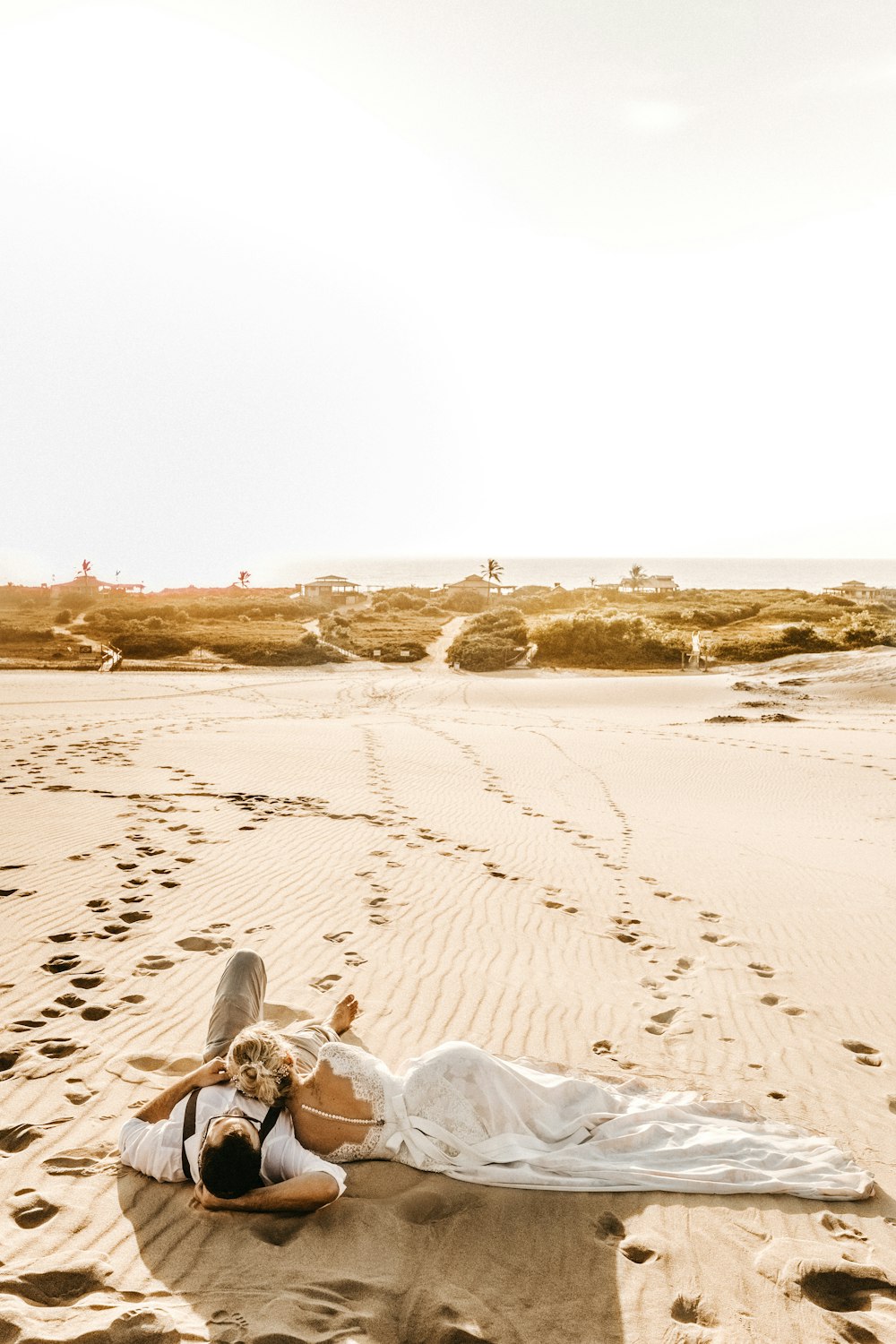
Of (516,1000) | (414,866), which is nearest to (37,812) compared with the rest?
(414,866)

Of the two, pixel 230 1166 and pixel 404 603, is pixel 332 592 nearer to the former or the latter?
pixel 404 603

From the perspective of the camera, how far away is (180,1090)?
3.40 m

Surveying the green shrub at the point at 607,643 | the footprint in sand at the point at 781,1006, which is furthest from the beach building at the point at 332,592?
the footprint in sand at the point at 781,1006

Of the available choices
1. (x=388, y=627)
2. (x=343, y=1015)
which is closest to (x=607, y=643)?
(x=388, y=627)

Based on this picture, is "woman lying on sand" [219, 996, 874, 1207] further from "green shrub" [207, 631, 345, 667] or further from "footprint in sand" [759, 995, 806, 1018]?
"green shrub" [207, 631, 345, 667]

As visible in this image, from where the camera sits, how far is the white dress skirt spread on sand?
343 cm

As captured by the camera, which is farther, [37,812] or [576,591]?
[576,591]

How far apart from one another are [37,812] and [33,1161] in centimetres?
651

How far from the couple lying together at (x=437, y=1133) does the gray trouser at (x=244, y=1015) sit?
0.05 metres

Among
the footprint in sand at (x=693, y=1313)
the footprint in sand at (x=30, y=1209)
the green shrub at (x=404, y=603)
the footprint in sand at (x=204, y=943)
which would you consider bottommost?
the footprint in sand at (x=693, y=1313)

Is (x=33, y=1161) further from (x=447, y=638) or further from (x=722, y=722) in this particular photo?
(x=447, y=638)

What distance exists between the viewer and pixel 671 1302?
2891mm

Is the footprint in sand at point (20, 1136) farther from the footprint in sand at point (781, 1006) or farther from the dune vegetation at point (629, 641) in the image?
the dune vegetation at point (629, 641)

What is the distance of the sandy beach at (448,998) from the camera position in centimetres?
287
